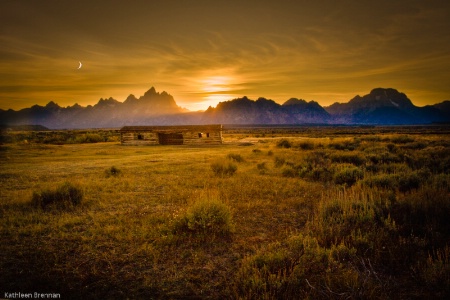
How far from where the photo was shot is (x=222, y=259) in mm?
5078

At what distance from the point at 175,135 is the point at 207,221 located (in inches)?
1381

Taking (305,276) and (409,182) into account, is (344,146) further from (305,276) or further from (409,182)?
(305,276)

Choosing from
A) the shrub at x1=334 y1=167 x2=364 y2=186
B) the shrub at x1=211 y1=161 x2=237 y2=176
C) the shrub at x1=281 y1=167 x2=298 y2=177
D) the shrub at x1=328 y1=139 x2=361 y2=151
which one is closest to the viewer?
the shrub at x1=334 y1=167 x2=364 y2=186

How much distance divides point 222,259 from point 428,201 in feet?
17.3

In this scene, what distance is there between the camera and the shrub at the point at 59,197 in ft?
28.0

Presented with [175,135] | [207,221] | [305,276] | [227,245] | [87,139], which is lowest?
[227,245]

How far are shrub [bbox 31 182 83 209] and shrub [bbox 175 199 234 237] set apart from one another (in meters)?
4.38

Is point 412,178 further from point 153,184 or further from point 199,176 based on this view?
point 153,184

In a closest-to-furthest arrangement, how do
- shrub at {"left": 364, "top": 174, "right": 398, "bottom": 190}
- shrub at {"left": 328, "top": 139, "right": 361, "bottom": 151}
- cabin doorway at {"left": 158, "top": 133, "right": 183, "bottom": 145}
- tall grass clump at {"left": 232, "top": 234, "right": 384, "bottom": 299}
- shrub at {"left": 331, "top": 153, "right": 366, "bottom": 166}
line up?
tall grass clump at {"left": 232, "top": 234, "right": 384, "bottom": 299} → shrub at {"left": 364, "top": 174, "right": 398, "bottom": 190} → shrub at {"left": 331, "top": 153, "right": 366, "bottom": 166} → shrub at {"left": 328, "top": 139, "right": 361, "bottom": 151} → cabin doorway at {"left": 158, "top": 133, "right": 183, "bottom": 145}

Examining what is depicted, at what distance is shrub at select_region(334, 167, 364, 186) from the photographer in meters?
11.1

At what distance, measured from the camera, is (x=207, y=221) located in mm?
6352

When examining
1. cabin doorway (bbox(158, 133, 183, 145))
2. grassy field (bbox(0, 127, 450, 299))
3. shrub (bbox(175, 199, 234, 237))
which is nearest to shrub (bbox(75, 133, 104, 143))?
cabin doorway (bbox(158, 133, 183, 145))

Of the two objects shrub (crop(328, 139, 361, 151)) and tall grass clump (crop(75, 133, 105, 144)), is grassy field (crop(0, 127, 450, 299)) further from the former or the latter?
tall grass clump (crop(75, 133, 105, 144))

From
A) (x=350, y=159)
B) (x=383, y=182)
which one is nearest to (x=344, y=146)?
(x=350, y=159)
